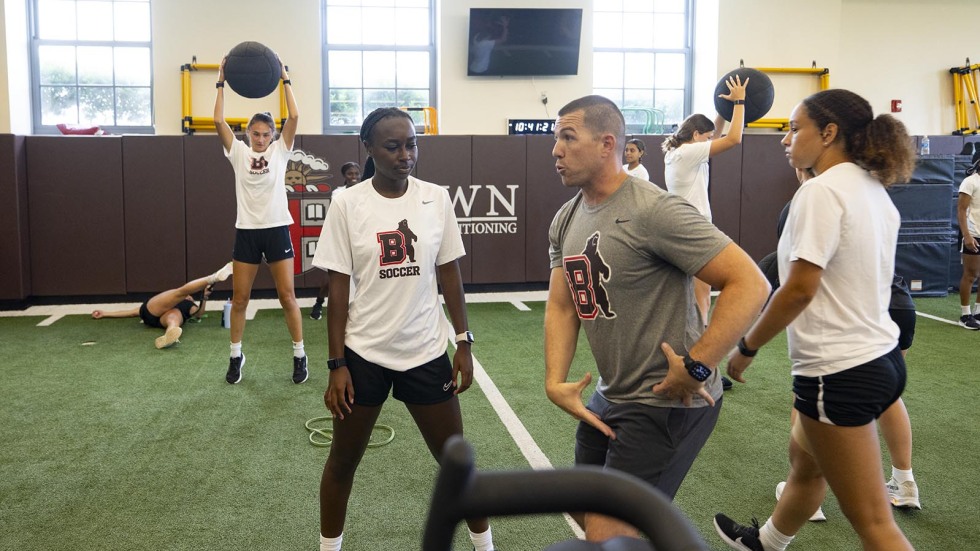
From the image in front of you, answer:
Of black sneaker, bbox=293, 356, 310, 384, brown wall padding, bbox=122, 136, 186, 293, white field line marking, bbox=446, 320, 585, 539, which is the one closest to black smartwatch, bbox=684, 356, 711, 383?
white field line marking, bbox=446, 320, 585, 539

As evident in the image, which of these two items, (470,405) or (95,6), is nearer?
(470,405)

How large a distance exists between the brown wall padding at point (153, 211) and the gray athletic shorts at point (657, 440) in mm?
8629

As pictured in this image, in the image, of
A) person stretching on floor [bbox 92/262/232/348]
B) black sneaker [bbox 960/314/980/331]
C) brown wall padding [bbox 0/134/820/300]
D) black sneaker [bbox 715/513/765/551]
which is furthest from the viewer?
brown wall padding [bbox 0/134/820/300]

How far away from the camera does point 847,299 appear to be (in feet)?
7.95

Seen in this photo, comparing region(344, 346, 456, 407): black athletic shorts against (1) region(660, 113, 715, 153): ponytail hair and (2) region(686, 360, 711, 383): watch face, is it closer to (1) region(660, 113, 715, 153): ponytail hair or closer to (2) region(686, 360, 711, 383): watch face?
(2) region(686, 360, 711, 383): watch face

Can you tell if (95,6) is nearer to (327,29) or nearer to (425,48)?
(327,29)

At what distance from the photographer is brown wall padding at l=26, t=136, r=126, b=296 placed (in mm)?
9508

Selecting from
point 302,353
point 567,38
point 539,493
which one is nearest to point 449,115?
point 567,38

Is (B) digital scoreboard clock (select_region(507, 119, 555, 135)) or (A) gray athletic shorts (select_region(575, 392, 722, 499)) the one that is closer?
(A) gray athletic shorts (select_region(575, 392, 722, 499))

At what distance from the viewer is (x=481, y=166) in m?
10.4

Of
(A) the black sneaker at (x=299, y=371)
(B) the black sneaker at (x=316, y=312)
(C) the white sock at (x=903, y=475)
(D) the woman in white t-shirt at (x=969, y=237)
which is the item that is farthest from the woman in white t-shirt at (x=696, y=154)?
(B) the black sneaker at (x=316, y=312)

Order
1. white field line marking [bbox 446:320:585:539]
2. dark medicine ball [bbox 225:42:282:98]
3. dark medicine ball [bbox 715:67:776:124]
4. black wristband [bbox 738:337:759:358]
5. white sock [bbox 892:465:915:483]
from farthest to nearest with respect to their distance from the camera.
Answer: dark medicine ball [bbox 715:67:776:124]
dark medicine ball [bbox 225:42:282:98]
white field line marking [bbox 446:320:585:539]
white sock [bbox 892:465:915:483]
black wristband [bbox 738:337:759:358]

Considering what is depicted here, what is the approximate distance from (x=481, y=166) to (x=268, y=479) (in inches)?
265

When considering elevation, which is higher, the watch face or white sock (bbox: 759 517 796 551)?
the watch face
